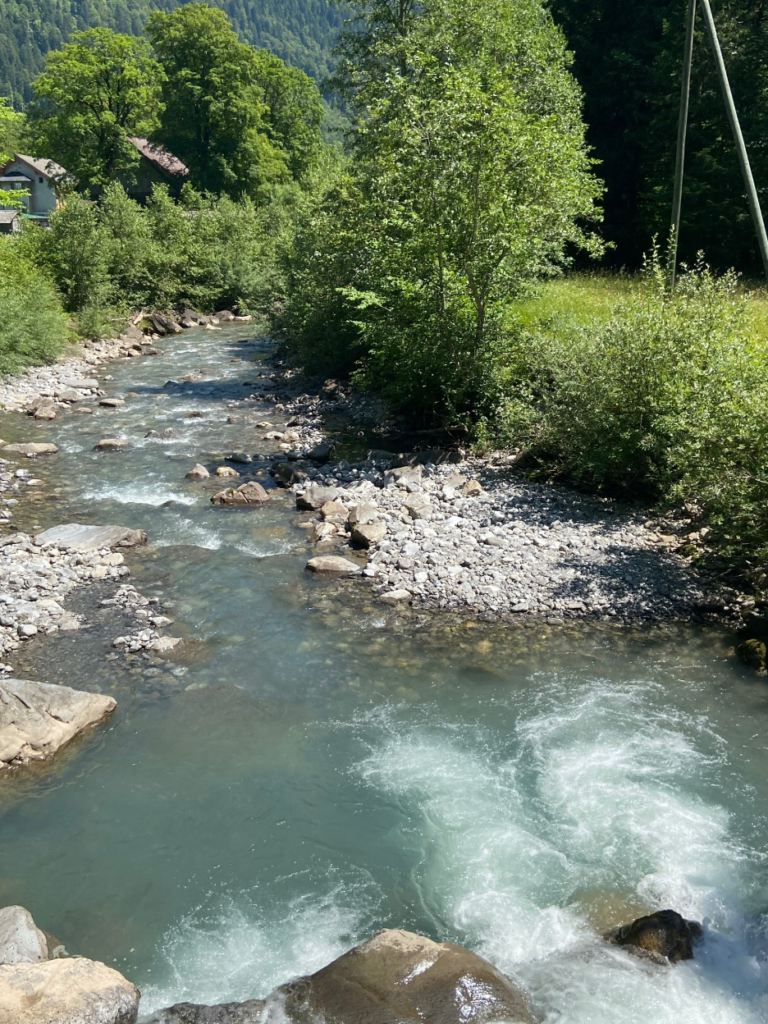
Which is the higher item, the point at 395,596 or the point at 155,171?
the point at 155,171

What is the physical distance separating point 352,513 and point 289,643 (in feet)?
14.9

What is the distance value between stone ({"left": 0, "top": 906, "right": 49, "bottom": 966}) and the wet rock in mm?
9004

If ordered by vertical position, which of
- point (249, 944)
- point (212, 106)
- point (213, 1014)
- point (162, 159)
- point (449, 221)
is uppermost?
point (212, 106)

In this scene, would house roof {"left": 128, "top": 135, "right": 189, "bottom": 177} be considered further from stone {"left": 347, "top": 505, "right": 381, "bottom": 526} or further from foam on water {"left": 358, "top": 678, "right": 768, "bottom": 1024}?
foam on water {"left": 358, "top": 678, "right": 768, "bottom": 1024}

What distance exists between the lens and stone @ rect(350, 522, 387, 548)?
15117 mm

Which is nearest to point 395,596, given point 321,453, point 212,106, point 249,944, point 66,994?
point 249,944

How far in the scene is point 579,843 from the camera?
8.35 m

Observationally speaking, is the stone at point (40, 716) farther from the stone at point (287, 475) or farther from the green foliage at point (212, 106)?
the green foliage at point (212, 106)

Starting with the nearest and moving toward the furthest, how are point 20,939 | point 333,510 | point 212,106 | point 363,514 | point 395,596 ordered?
point 20,939 → point 395,596 → point 363,514 → point 333,510 → point 212,106

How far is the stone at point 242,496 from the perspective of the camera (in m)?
17.5

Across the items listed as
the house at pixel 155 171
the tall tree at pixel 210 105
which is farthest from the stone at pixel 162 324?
the house at pixel 155 171

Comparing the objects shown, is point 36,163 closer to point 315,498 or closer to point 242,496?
point 242,496

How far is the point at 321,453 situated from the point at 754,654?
38.6ft

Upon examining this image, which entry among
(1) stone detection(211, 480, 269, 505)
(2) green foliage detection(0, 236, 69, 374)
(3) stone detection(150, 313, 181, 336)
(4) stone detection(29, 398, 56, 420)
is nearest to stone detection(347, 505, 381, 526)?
(1) stone detection(211, 480, 269, 505)
